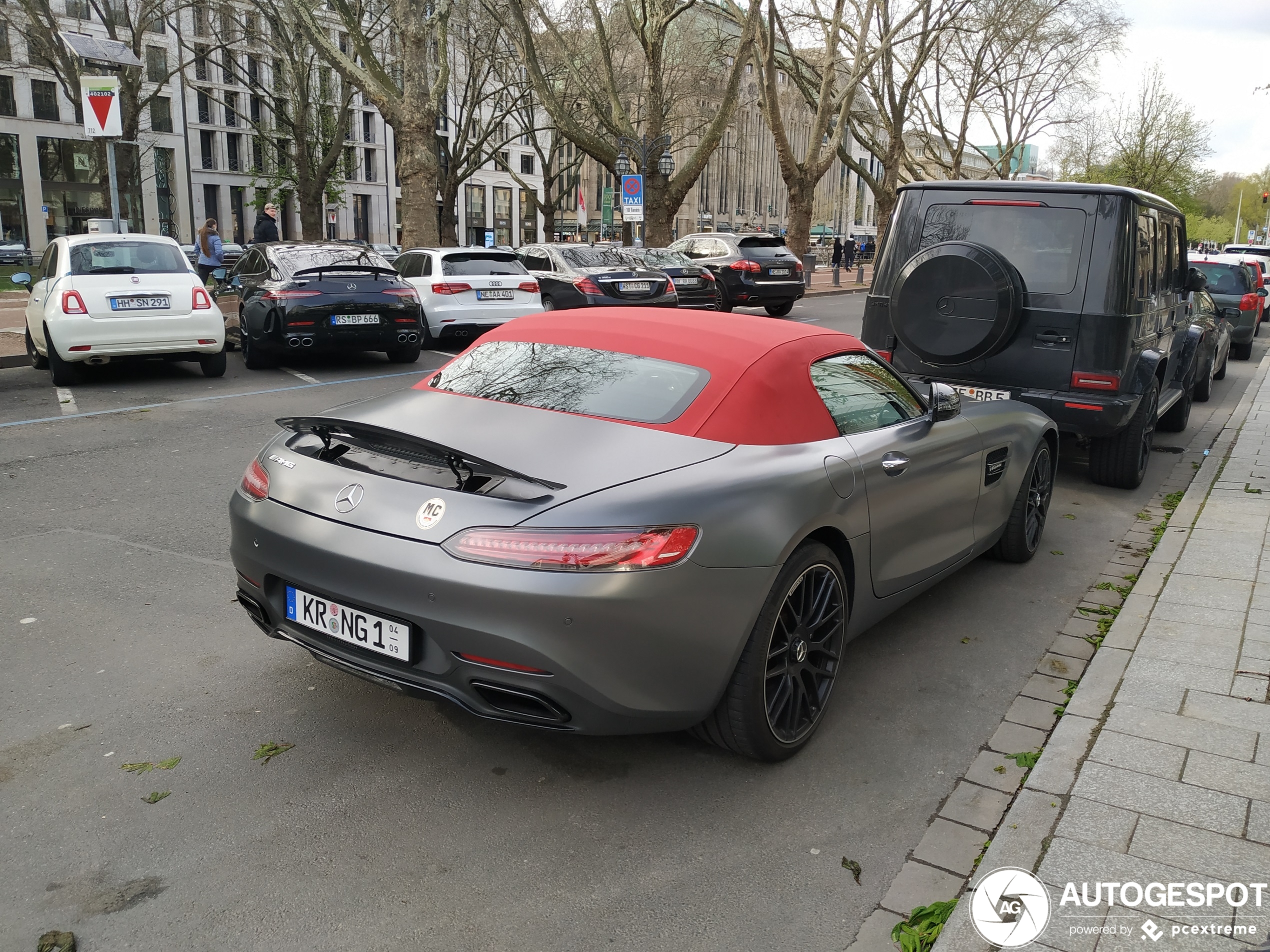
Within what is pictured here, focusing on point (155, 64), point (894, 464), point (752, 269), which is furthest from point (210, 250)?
point (155, 64)

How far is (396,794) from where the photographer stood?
3328 millimetres

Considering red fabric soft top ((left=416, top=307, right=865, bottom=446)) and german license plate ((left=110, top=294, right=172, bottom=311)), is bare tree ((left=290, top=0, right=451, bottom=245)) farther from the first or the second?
red fabric soft top ((left=416, top=307, right=865, bottom=446))

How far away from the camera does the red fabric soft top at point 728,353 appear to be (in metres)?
3.57

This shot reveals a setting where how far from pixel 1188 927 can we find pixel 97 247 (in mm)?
11655

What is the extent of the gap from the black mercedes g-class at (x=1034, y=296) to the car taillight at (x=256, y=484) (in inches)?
193

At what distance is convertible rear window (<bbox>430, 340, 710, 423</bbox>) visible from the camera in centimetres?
365

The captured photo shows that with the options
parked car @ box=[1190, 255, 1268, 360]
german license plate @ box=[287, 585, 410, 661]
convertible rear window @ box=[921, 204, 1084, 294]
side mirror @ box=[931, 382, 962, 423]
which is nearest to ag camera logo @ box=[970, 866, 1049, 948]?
german license plate @ box=[287, 585, 410, 661]

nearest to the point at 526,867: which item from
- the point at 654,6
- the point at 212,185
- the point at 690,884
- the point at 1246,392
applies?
the point at 690,884

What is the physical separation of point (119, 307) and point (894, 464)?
9.21 metres

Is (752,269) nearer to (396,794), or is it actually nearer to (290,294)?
(290,294)

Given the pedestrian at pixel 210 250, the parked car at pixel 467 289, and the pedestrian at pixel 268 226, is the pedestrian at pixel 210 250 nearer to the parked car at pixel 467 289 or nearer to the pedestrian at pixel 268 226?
the pedestrian at pixel 268 226

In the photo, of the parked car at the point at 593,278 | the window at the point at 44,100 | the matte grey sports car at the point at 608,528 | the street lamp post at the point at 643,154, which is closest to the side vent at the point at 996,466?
the matte grey sports car at the point at 608,528

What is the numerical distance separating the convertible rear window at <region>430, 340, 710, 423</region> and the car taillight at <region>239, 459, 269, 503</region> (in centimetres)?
77

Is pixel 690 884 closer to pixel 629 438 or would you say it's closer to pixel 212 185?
pixel 629 438
